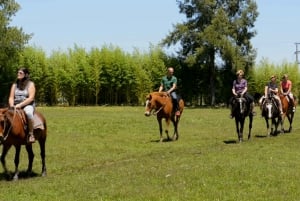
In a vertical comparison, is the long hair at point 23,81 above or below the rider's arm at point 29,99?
above

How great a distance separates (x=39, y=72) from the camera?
2584 inches

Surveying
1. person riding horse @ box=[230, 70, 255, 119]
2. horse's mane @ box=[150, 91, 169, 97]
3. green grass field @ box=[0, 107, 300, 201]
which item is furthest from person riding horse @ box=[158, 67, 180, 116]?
person riding horse @ box=[230, 70, 255, 119]

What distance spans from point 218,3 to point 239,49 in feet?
20.4

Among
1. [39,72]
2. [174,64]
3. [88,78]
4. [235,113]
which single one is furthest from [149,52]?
[235,113]

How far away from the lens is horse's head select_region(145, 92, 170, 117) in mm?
22291

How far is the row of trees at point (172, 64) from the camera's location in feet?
218

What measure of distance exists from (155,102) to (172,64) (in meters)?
48.9

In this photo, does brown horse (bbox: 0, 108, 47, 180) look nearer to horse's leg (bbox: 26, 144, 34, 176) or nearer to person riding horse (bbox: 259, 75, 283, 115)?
horse's leg (bbox: 26, 144, 34, 176)

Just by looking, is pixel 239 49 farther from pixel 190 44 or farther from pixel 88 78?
pixel 88 78

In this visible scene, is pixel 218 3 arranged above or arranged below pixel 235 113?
above

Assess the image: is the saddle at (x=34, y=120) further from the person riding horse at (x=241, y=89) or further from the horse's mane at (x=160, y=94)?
the person riding horse at (x=241, y=89)

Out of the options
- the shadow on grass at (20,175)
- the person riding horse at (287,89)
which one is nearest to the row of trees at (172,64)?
the person riding horse at (287,89)

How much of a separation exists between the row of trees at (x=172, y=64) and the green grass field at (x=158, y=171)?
43441 mm

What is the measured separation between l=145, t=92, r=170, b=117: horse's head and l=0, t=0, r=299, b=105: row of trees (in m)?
43.7
